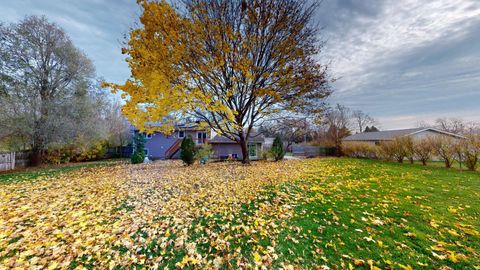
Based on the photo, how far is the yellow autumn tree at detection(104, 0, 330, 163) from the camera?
23.1 feet

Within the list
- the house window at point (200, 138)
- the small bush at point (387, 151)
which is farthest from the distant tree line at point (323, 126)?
the house window at point (200, 138)

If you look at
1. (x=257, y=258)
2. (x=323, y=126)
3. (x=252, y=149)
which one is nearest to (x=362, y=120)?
(x=323, y=126)

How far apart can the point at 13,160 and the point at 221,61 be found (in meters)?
16.2

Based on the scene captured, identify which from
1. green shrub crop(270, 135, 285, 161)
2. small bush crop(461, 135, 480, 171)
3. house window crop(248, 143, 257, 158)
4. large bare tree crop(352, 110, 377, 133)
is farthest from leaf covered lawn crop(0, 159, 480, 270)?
large bare tree crop(352, 110, 377, 133)

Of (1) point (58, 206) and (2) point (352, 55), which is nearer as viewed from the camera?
(1) point (58, 206)

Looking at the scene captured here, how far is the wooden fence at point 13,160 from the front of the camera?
11170 millimetres

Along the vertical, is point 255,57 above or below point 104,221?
above

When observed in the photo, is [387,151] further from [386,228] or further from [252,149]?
[386,228]

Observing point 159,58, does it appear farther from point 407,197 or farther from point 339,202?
point 407,197

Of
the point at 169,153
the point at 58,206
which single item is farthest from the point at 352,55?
the point at 169,153

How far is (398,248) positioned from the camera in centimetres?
267

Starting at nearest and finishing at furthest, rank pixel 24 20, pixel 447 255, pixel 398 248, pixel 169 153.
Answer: pixel 447 255
pixel 398 248
pixel 24 20
pixel 169 153

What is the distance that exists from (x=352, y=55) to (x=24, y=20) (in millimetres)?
21804

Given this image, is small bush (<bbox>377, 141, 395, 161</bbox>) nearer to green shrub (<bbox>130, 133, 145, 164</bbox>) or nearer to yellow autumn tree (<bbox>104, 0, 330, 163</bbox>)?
yellow autumn tree (<bbox>104, 0, 330, 163</bbox>)
